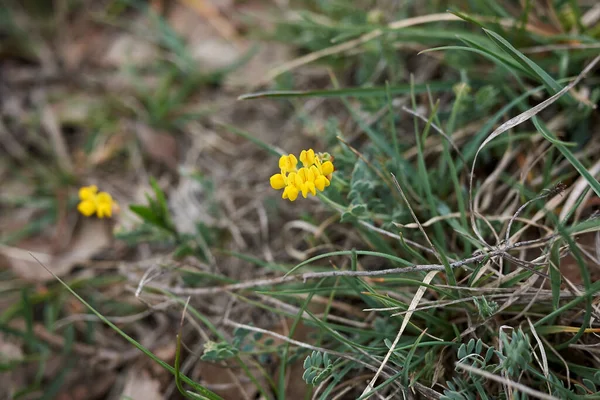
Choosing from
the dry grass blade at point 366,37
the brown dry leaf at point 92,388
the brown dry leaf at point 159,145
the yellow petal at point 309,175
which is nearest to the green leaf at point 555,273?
the yellow petal at point 309,175

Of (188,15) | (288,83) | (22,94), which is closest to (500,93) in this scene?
(288,83)

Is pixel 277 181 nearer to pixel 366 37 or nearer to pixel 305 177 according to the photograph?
pixel 305 177

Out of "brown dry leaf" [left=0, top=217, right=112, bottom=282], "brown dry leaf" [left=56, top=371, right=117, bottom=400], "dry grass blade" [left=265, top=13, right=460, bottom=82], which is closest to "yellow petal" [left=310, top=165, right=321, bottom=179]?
"dry grass blade" [left=265, top=13, right=460, bottom=82]

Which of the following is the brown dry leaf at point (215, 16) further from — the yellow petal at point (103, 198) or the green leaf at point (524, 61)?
the green leaf at point (524, 61)

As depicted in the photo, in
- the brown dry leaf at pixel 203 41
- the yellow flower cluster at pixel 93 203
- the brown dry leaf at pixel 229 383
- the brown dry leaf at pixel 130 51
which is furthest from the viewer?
the brown dry leaf at pixel 130 51

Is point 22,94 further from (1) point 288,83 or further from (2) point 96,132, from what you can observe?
(1) point 288,83

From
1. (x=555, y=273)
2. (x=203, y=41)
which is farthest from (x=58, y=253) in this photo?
(x=555, y=273)
